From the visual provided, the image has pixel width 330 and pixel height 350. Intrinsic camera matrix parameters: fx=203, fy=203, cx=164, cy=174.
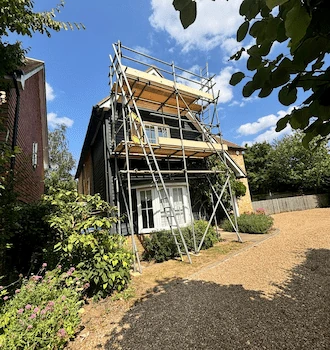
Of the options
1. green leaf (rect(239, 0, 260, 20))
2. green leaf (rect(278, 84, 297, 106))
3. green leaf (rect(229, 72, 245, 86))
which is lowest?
green leaf (rect(278, 84, 297, 106))

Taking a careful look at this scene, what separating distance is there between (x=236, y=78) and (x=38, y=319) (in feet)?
11.6

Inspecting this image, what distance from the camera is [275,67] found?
1.01 meters

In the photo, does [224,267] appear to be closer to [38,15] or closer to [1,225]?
[1,225]

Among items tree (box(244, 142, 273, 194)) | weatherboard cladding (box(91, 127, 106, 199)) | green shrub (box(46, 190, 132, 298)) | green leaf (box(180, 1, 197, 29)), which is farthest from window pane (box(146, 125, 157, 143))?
tree (box(244, 142, 273, 194))

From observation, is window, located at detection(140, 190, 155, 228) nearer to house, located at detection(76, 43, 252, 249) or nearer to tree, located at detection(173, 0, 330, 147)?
house, located at detection(76, 43, 252, 249)

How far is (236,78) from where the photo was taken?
1.08m

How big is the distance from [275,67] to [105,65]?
9346 millimetres

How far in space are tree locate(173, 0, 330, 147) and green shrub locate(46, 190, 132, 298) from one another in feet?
12.8

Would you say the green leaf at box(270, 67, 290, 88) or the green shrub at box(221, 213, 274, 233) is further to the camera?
the green shrub at box(221, 213, 274, 233)

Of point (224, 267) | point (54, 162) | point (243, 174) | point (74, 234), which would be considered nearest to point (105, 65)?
point (74, 234)

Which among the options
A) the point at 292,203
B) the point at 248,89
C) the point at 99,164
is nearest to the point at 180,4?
the point at 248,89

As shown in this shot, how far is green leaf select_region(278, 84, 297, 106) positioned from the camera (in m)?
1.00

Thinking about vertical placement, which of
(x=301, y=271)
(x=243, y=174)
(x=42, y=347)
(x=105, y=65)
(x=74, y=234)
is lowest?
(x=301, y=271)

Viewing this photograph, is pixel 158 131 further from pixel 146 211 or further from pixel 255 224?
pixel 255 224
